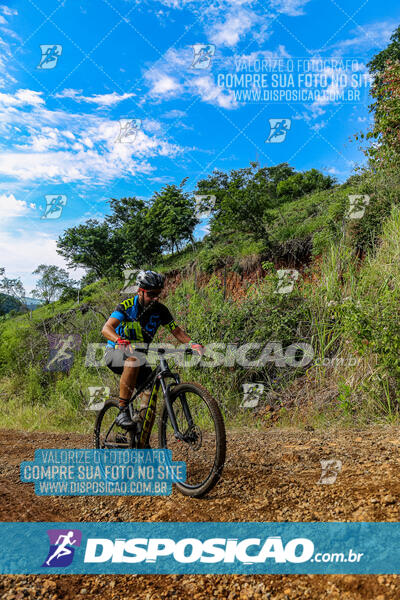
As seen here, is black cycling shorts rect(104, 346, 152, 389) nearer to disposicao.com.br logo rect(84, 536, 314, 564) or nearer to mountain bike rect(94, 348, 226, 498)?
mountain bike rect(94, 348, 226, 498)

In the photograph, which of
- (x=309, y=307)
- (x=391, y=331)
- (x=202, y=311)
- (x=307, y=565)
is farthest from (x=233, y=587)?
(x=202, y=311)

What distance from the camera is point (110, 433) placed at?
4.97m

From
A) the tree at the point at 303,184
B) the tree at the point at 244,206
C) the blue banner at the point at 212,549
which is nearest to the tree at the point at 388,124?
the tree at the point at 244,206

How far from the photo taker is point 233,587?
2271mm

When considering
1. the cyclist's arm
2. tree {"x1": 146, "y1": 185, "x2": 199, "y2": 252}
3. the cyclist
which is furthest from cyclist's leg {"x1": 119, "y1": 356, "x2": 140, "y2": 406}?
tree {"x1": 146, "y1": 185, "x2": 199, "y2": 252}

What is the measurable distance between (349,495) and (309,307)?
15.3 ft

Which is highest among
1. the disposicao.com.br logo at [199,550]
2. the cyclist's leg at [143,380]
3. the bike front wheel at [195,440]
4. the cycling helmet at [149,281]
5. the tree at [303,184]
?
the tree at [303,184]

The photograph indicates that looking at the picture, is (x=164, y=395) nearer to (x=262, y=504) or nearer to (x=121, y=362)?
(x=121, y=362)

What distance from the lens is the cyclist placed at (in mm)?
4211

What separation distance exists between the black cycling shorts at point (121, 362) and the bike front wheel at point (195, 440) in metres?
0.50

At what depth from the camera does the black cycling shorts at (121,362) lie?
429cm

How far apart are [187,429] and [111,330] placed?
1236 millimetres

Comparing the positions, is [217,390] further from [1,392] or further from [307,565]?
[1,392]

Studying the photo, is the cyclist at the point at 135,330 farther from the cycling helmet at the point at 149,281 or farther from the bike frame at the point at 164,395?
the bike frame at the point at 164,395
